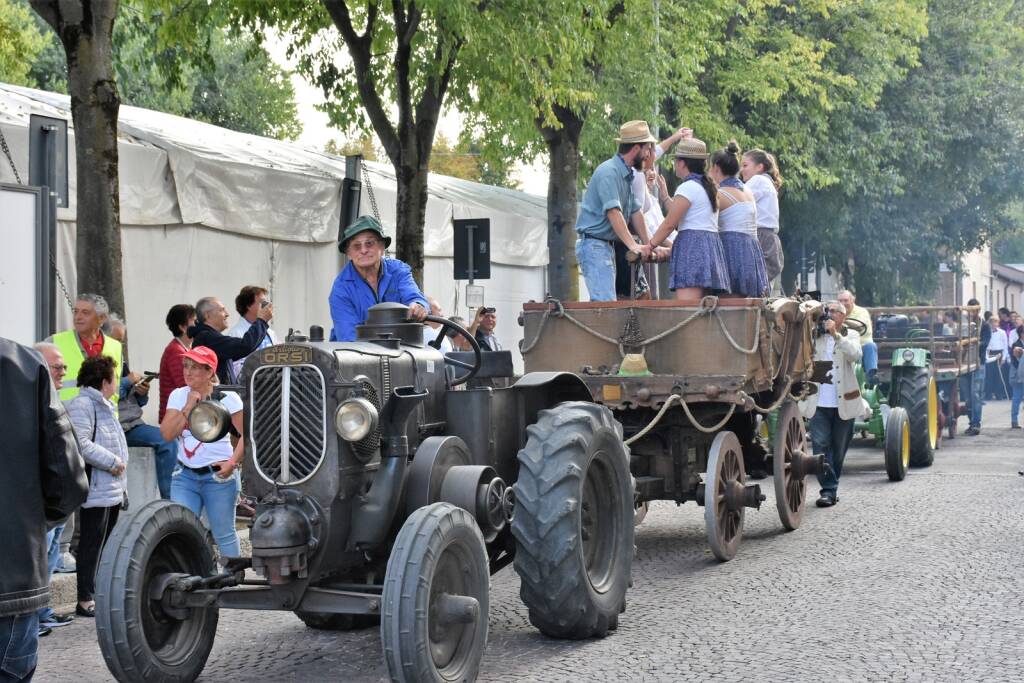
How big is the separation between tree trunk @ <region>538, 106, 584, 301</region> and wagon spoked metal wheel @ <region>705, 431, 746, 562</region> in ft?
37.5

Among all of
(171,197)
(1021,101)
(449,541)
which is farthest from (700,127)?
(449,541)

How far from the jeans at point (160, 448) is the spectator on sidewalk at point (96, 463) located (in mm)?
1892

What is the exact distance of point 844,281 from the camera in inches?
1543

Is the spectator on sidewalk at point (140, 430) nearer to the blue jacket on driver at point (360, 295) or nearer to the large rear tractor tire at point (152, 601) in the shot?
the blue jacket on driver at point (360, 295)

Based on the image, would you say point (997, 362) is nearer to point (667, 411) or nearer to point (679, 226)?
point (679, 226)

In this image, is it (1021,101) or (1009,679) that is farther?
(1021,101)

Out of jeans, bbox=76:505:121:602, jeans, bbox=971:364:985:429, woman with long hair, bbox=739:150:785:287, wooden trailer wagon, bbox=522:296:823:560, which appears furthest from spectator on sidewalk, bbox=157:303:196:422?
jeans, bbox=971:364:985:429

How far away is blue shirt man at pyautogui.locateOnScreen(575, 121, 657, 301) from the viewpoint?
33.3 ft

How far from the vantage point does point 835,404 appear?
1249cm

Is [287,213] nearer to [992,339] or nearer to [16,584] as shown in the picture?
[16,584]

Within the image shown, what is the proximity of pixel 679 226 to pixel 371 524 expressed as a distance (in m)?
4.70

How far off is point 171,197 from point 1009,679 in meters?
11.6

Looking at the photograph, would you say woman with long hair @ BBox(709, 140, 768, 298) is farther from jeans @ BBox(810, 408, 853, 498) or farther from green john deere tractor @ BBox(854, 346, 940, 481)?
green john deere tractor @ BBox(854, 346, 940, 481)

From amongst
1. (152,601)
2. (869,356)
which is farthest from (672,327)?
(869,356)
